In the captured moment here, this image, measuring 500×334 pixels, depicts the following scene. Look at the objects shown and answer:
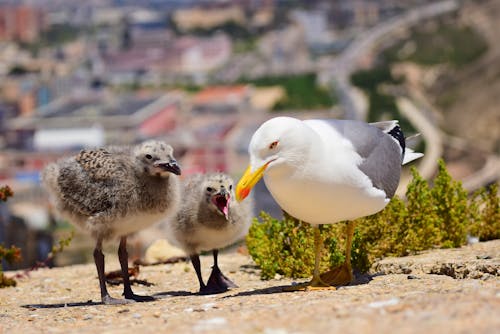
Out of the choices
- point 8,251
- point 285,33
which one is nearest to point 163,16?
point 285,33

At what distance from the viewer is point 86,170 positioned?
19.6 ft

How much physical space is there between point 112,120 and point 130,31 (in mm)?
75813

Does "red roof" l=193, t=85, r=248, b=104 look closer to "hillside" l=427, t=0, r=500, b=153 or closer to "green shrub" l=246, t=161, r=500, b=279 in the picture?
"hillside" l=427, t=0, r=500, b=153

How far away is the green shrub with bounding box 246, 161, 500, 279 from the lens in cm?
664

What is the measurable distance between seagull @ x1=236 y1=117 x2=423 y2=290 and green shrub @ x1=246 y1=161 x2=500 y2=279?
2.87 ft

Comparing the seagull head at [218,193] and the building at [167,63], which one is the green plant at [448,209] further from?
the building at [167,63]

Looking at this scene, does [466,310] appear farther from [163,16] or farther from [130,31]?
[163,16]

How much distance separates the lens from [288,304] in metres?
4.94

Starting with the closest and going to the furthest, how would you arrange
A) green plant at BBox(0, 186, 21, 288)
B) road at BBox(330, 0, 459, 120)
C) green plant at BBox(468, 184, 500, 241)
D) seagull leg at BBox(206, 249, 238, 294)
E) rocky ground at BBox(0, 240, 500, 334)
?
rocky ground at BBox(0, 240, 500, 334), seagull leg at BBox(206, 249, 238, 294), green plant at BBox(0, 186, 21, 288), green plant at BBox(468, 184, 500, 241), road at BBox(330, 0, 459, 120)

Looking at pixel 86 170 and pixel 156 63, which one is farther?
pixel 156 63

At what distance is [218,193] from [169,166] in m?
0.60

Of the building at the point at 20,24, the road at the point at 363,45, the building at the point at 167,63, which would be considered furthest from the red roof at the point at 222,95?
the building at the point at 20,24

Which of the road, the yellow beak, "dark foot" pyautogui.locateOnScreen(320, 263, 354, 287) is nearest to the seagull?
the yellow beak

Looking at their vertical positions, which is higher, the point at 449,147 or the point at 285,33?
the point at 285,33
